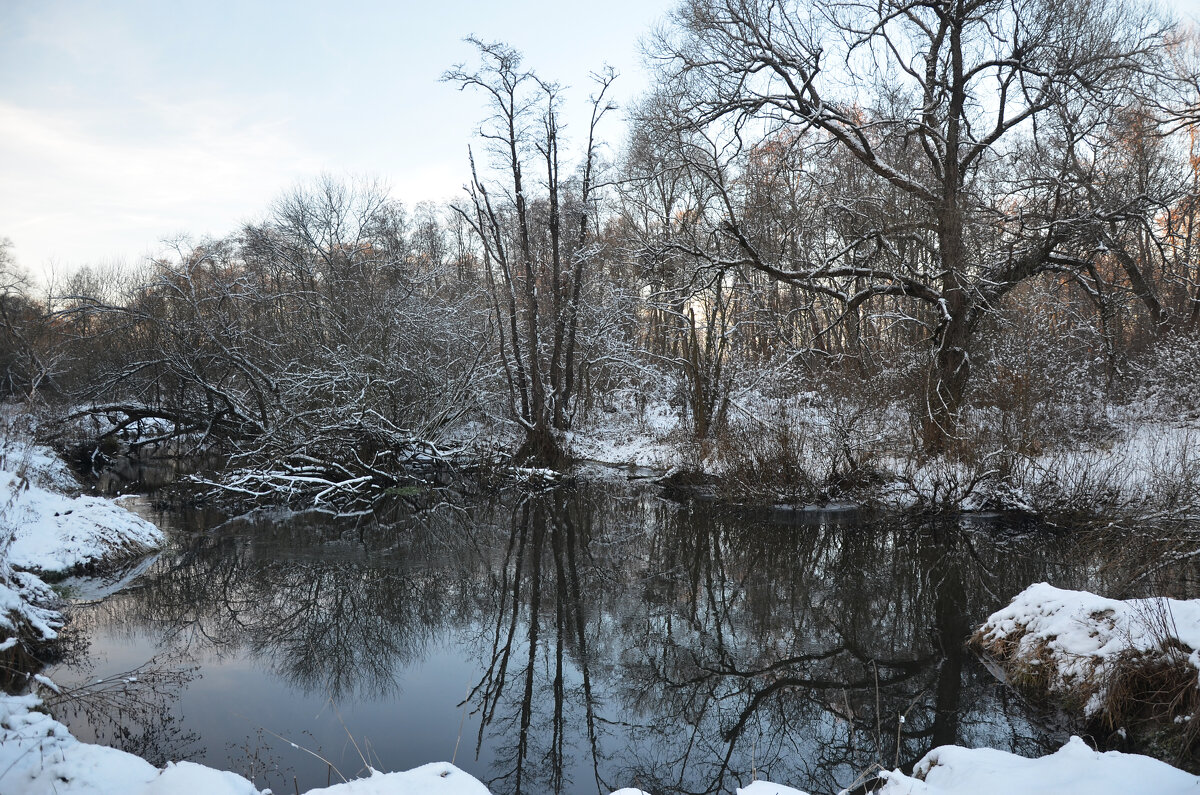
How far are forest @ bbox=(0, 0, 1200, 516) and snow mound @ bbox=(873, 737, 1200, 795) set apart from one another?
680cm

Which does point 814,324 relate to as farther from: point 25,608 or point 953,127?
point 25,608

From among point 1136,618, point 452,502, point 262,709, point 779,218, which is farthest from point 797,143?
point 262,709

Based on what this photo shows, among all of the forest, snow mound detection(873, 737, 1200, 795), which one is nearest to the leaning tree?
the forest

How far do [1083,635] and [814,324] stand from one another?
479 inches

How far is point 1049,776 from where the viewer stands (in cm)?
323

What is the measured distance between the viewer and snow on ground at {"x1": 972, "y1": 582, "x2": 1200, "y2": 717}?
5.07 metres

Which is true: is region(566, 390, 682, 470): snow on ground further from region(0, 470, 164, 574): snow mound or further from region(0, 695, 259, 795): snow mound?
region(0, 695, 259, 795): snow mound

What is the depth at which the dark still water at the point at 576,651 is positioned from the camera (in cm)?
538

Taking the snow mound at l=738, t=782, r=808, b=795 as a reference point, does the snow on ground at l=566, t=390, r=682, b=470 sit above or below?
above

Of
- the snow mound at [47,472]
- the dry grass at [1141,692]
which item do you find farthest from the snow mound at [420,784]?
the snow mound at [47,472]

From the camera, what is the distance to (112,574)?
9.66 metres

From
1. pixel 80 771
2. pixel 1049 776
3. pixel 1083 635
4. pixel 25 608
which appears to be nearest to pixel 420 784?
pixel 80 771

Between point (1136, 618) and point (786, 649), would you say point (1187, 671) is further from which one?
point (786, 649)

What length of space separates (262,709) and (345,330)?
40.6 ft
